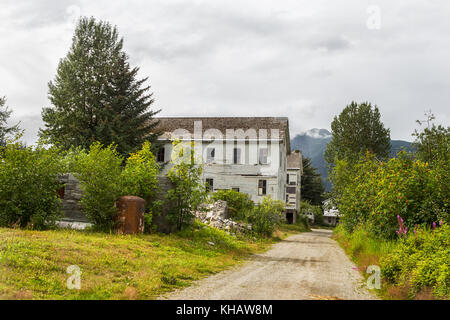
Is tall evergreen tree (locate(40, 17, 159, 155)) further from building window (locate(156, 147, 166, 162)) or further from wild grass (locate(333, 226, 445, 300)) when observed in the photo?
wild grass (locate(333, 226, 445, 300))

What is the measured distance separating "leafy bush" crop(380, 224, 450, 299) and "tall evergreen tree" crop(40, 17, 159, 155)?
23567 millimetres

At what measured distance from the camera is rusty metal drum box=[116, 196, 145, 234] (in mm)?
13539

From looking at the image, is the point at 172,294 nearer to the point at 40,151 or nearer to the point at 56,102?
the point at 40,151

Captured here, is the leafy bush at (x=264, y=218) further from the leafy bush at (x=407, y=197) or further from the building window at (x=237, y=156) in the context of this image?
the building window at (x=237, y=156)

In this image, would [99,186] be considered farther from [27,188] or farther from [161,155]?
[161,155]

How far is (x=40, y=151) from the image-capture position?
13531 millimetres

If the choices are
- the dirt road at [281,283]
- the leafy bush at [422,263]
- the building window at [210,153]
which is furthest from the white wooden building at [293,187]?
the leafy bush at [422,263]

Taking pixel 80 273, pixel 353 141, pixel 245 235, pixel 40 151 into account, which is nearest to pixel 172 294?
pixel 80 273

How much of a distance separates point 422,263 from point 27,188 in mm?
10987

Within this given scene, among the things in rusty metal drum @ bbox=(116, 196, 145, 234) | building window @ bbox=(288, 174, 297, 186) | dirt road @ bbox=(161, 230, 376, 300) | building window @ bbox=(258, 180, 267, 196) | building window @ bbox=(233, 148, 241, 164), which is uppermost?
building window @ bbox=(233, 148, 241, 164)

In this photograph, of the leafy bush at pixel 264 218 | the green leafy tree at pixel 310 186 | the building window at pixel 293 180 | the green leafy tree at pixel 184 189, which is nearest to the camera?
the green leafy tree at pixel 184 189

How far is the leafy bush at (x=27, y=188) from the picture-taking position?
12414mm

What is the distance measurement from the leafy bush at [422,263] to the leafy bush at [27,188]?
32.7 ft

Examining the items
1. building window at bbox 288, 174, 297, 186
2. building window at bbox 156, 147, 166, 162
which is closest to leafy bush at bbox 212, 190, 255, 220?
building window at bbox 156, 147, 166, 162
